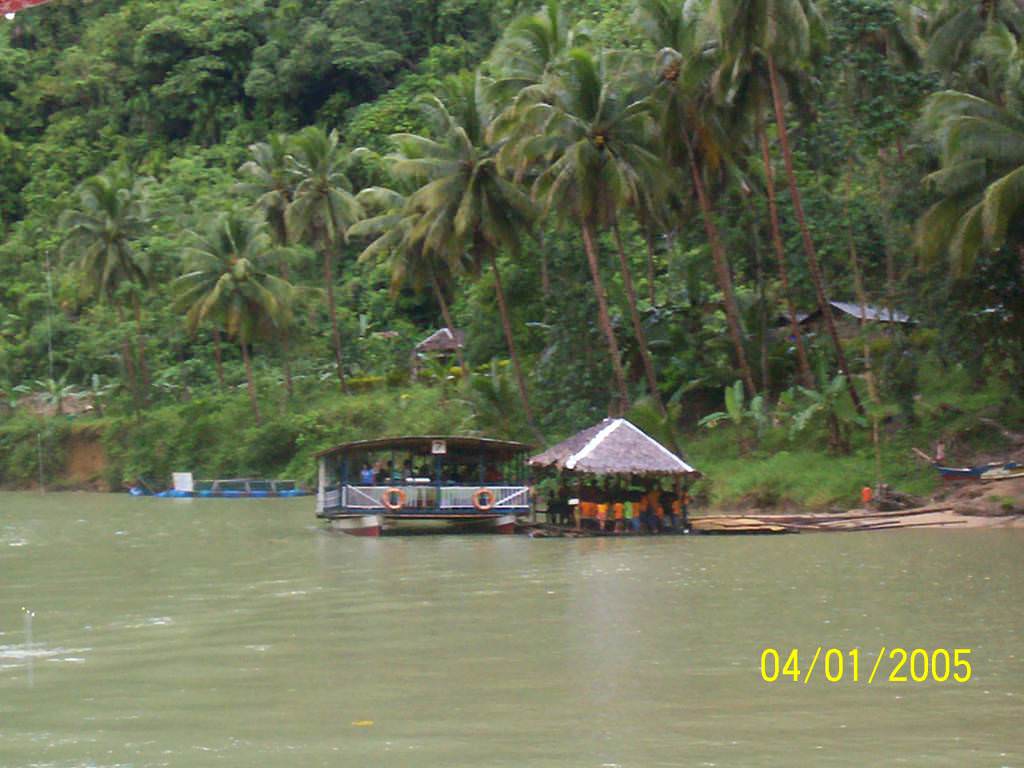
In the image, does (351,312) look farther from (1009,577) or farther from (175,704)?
(175,704)

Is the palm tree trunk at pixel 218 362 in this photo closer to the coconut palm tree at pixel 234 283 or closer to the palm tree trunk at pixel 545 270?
the coconut palm tree at pixel 234 283

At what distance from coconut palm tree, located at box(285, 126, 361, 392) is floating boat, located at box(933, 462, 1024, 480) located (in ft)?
80.0

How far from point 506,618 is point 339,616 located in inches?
79.6

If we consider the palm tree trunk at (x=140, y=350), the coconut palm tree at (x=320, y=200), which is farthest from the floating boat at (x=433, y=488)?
the palm tree trunk at (x=140, y=350)

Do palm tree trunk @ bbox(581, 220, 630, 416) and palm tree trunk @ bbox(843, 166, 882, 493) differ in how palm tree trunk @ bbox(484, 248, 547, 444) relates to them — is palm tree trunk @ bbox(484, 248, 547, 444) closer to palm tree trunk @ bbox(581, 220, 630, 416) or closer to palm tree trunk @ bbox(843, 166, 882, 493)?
palm tree trunk @ bbox(581, 220, 630, 416)

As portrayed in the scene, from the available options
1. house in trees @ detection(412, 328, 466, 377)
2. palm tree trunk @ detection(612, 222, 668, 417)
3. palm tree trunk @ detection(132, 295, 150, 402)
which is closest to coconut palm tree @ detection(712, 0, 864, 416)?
palm tree trunk @ detection(612, 222, 668, 417)

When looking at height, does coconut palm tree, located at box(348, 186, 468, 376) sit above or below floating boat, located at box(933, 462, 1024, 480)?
above

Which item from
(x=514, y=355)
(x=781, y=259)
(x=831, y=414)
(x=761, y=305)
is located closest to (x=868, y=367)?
(x=831, y=414)

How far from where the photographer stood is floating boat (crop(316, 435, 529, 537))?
2916 cm

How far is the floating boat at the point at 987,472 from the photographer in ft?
92.3

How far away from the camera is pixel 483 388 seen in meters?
40.0

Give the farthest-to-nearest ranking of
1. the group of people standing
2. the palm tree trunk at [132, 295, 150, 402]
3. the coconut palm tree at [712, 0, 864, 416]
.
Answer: the palm tree trunk at [132, 295, 150, 402], the coconut palm tree at [712, 0, 864, 416], the group of people standing

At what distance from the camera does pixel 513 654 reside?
14617 mm

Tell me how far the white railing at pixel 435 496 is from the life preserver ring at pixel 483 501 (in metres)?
0.03
